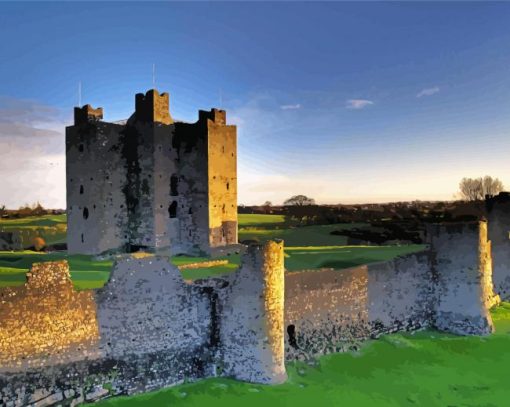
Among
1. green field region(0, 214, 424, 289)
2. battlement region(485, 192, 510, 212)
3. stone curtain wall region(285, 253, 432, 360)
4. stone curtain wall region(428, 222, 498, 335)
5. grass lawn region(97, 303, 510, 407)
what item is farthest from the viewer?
battlement region(485, 192, 510, 212)

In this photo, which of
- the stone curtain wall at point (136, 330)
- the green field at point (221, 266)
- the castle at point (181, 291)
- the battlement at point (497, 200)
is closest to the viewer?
the stone curtain wall at point (136, 330)

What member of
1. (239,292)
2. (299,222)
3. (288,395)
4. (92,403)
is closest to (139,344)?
(92,403)

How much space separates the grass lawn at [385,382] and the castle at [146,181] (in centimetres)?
982

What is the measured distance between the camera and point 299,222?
58281 millimetres

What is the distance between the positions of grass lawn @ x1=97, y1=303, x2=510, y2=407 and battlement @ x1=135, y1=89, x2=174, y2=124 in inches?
501

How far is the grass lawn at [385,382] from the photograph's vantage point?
13.2 meters

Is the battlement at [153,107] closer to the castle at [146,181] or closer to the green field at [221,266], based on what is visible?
the castle at [146,181]

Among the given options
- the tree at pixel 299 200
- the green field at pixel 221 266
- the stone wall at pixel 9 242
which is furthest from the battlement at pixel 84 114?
the tree at pixel 299 200

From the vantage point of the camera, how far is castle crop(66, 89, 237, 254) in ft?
72.6

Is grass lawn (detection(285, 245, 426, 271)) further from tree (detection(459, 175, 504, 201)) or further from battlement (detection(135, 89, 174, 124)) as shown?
tree (detection(459, 175, 504, 201))

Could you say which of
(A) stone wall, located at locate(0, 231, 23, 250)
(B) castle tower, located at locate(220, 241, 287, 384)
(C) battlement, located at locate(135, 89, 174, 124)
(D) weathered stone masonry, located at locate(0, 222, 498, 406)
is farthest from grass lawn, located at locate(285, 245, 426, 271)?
(A) stone wall, located at locate(0, 231, 23, 250)

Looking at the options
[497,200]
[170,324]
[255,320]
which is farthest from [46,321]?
[497,200]

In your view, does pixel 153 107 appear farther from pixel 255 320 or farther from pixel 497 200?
pixel 497 200

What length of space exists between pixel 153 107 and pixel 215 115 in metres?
3.57
